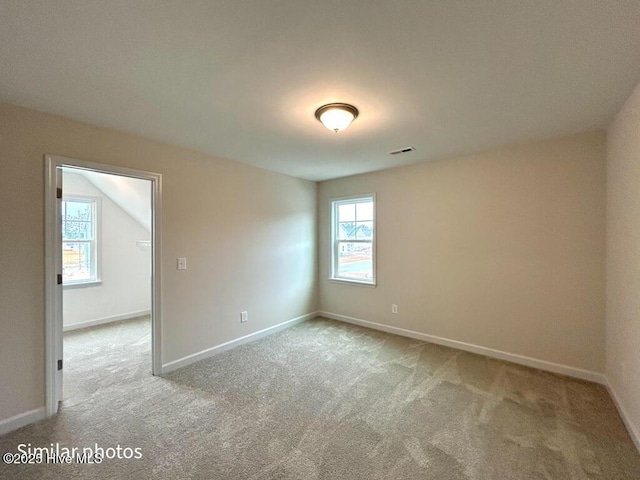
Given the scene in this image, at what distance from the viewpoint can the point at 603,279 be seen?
2.58 m

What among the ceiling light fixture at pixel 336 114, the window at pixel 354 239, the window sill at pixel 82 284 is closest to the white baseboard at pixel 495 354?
the window at pixel 354 239

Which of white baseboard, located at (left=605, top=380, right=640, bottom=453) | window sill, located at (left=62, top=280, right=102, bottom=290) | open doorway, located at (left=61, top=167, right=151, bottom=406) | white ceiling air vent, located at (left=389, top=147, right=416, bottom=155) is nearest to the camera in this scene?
white baseboard, located at (left=605, top=380, right=640, bottom=453)

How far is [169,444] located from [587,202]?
4.08 m

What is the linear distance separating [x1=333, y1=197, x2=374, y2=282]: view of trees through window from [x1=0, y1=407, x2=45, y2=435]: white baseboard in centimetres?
367

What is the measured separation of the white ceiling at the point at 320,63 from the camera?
123 centimetres

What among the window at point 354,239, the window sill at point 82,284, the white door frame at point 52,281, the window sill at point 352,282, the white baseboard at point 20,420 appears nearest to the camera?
the white baseboard at point 20,420

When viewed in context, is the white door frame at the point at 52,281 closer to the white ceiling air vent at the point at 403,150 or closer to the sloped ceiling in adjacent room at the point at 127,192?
the sloped ceiling in adjacent room at the point at 127,192

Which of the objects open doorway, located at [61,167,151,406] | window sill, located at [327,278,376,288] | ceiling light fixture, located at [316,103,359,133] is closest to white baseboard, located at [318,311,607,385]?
window sill, located at [327,278,376,288]

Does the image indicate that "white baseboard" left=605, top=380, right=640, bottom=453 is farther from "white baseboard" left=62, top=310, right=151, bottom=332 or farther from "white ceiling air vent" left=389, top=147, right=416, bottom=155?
"white baseboard" left=62, top=310, right=151, bottom=332

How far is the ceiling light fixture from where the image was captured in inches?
81.4

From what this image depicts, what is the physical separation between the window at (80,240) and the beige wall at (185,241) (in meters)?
2.62

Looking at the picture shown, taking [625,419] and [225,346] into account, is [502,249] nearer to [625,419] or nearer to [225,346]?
[625,419]

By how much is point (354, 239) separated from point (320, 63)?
3183 millimetres

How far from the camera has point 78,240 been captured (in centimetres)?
442
